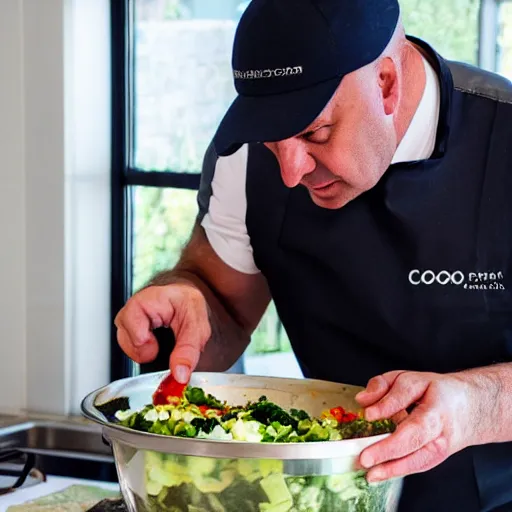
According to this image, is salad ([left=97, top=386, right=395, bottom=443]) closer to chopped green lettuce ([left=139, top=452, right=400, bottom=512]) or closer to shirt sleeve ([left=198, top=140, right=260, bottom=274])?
chopped green lettuce ([left=139, top=452, right=400, bottom=512])

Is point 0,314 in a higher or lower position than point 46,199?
lower

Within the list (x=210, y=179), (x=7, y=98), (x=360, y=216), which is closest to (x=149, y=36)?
(x=7, y=98)

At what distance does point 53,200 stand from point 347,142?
1.52 m

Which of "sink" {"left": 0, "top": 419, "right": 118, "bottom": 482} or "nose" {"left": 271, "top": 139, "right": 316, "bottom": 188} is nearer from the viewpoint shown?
"nose" {"left": 271, "top": 139, "right": 316, "bottom": 188}

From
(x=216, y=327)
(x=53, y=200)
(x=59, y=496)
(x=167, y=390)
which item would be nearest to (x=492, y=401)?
(x=167, y=390)

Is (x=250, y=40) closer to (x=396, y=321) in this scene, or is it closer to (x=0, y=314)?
(x=396, y=321)

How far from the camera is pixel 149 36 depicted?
112 inches

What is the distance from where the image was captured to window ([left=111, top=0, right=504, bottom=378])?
8.95 ft

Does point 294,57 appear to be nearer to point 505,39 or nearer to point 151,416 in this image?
point 151,416

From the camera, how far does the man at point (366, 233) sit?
48.0 inches

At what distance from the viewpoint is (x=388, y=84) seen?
135 cm

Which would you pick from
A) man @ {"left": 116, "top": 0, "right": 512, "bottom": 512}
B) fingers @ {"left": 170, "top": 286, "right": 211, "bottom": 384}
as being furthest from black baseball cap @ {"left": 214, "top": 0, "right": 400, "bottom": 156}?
fingers @ {"left": 170, "top": 286, "right": 211, "bottom": 384}

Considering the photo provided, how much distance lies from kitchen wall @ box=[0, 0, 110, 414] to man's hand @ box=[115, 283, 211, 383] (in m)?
1.24

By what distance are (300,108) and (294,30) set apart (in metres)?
0.09
